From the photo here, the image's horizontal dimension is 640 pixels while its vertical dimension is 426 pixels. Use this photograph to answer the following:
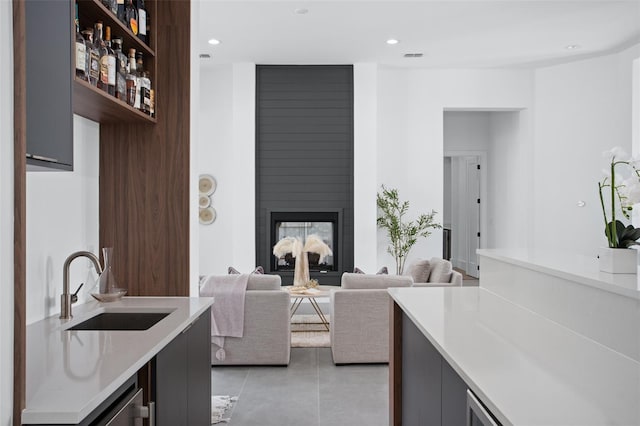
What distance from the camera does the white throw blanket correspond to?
4.09m

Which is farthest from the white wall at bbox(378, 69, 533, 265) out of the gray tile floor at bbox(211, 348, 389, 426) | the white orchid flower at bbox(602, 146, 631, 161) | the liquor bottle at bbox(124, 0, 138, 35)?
the white orchid flower at bbox(602, 146, 631, 161)

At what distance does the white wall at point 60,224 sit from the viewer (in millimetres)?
2109

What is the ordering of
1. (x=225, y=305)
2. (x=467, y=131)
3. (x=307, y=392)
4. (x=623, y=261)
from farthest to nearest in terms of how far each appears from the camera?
(x=467, y=131) → (x=225, y=305) → (x=307, y=392) → (x=623, y=261)

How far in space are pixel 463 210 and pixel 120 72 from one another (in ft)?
27.8

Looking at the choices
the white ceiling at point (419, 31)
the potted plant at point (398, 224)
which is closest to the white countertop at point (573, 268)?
the white ceiling at point (419, 31)

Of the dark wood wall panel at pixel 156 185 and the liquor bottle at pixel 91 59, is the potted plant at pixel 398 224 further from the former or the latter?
the liquor bottle at pixel 91 59

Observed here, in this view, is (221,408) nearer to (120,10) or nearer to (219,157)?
(120,10)

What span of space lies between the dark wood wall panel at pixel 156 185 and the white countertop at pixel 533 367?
4.36 feet

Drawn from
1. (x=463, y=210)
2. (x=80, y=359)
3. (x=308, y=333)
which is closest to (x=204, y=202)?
(x=308, y=333)

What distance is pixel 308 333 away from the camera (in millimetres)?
5285

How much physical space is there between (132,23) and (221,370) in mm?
2758

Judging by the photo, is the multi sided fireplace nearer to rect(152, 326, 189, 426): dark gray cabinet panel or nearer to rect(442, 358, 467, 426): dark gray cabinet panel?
rect(152, 326, 189, 426): dark gray cabinet panel

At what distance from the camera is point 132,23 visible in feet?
8.05

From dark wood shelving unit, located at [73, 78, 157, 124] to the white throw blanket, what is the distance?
5.82 ft
